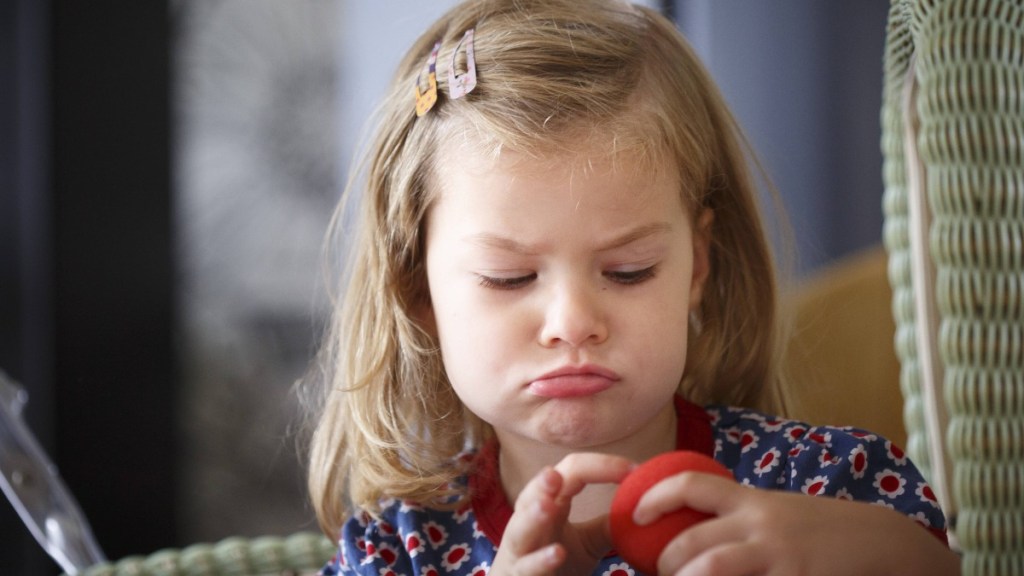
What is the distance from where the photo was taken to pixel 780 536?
726 millimetres

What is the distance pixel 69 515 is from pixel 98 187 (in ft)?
4.02

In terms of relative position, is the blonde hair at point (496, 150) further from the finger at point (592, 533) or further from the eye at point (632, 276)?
the finger at point (592, 533)

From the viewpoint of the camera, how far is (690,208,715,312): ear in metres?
1.03

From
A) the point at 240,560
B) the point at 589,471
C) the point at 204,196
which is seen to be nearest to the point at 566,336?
the point at 589,471

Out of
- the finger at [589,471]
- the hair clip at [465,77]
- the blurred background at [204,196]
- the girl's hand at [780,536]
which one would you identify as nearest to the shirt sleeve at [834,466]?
the girl's hand at [780,536]

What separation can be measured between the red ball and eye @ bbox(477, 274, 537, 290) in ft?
0.65

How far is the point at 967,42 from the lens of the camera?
2.26ft

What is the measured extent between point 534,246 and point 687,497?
0.79 ft

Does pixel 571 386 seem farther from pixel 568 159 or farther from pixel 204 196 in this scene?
pixel 204 196

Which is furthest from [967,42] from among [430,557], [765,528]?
[430,557]

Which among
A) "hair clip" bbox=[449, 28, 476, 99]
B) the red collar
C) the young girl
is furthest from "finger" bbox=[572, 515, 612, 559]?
"hair clip" bbox=[449, 28, 476, 99]

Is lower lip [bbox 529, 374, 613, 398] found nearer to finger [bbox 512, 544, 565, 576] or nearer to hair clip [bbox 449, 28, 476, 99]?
finger [bbox 512, 544, 565, 576]

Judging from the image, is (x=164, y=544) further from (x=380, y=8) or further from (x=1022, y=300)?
(x=1022, y=300)

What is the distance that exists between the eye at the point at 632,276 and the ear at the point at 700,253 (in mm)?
134
